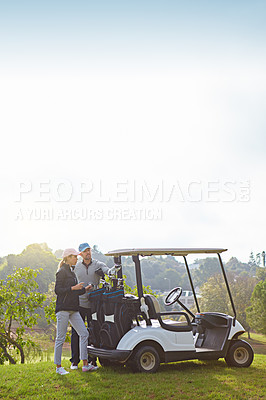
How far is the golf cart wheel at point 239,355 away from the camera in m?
7.57

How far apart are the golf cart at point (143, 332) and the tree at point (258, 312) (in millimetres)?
Result: 24201

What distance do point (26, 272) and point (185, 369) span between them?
5657mm

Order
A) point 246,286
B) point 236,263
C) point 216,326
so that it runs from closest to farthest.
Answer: point 216,326, point 246,286, point 236,263

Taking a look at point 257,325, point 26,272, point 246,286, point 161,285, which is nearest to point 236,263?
point 161,285

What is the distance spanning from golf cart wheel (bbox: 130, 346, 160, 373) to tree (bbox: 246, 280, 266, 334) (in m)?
25.4

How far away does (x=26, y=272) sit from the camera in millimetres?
11594

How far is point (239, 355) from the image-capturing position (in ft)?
25.3

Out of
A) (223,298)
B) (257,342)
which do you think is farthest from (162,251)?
(257,342)

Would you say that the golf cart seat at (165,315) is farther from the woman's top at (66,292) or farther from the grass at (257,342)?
the grass at (257,342)

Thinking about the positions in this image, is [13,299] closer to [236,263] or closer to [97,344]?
[97,344]

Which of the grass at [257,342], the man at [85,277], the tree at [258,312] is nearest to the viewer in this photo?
the man at [85,277]

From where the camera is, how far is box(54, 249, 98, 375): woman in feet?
22.3

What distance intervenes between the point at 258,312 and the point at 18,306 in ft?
75.5

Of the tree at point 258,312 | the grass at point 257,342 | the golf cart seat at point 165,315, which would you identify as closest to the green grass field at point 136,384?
the golf cart seat at point 165,315
